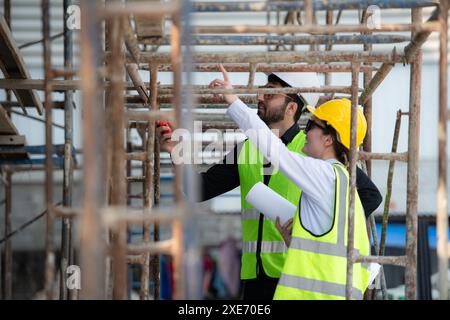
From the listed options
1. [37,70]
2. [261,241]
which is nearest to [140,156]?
[261,241]

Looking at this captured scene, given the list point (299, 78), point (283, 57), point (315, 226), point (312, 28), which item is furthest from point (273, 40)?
point (299, 78)

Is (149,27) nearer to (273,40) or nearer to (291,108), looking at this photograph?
(273,40)

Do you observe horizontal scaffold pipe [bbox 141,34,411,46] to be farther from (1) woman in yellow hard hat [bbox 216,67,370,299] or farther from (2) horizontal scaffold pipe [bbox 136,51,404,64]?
(1) woman in yellow hard hat [bbox 216,67,370,299]

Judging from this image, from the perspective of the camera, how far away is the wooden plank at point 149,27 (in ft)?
13.3

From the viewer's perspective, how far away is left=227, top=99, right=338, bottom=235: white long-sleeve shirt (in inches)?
186

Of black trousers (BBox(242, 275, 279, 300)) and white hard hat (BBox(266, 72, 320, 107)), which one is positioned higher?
white hard hat (BBox(266, 72, 320, 107))

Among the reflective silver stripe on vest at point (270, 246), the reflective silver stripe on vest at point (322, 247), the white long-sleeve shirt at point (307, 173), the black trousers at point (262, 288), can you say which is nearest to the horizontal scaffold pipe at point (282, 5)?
the white long-sleeve shirt at point (307, 173)

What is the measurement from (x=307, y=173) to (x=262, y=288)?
1.44m

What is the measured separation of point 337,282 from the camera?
185 inches

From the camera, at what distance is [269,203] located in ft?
18.5

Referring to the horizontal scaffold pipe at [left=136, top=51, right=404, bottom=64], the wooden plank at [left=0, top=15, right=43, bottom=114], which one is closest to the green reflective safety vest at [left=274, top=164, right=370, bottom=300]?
the horizontal scaffold pipe at [left=136, top=51, right=404, bottom=64]

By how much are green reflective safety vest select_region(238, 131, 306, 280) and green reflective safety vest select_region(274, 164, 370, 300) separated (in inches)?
41.8

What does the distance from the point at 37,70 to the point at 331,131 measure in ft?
38.5
